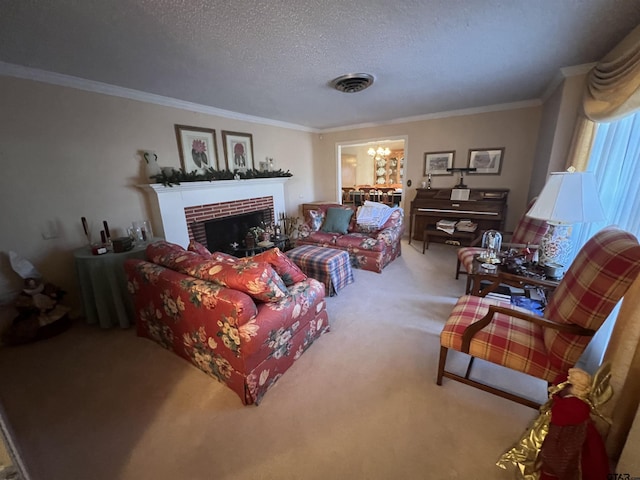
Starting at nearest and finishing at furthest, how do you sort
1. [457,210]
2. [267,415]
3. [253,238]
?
1. [267,415]
2. [253,238]
3. [457,210]

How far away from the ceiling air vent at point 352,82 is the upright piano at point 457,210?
2476 millimetres

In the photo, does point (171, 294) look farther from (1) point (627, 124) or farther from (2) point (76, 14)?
(1) point (627, 124)

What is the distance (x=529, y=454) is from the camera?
3.53ft

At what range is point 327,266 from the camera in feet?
9.14

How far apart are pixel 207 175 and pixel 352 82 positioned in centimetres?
209

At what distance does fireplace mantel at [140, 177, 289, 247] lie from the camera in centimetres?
299

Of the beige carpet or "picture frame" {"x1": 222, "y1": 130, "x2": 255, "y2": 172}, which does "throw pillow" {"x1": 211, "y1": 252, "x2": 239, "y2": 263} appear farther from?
"picture frame" {"x1": 222, "y1": 130, "x2": 255, "y2": 172}

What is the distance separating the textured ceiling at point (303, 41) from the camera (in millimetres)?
1477

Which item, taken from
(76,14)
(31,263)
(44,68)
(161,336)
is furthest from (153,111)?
(161,336)

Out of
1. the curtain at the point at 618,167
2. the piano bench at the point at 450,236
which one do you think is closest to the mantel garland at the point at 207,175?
the piano bench at the point at 450,236

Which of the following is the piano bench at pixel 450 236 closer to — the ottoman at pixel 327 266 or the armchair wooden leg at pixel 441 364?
the ottoman at pixel 327 266

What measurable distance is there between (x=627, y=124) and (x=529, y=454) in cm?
230

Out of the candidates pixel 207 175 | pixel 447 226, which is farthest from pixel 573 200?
pixel 207 175

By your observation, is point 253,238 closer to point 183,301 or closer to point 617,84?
point 183,301
